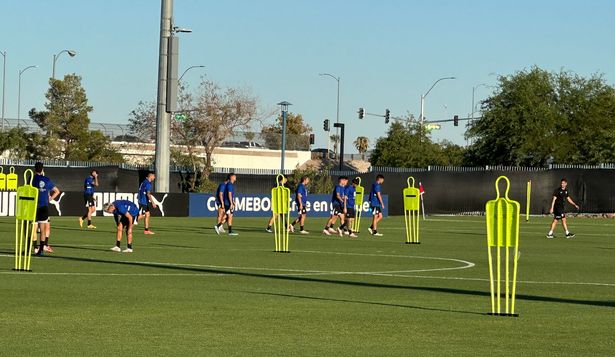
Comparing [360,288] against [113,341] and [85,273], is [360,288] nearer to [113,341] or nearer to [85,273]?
[85,273]

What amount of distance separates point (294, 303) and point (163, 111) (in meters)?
41.3

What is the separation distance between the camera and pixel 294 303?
16.0 meters

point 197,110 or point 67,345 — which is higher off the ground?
point 197,110

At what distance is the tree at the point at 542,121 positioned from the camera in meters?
85.2

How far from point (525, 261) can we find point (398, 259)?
277 cm

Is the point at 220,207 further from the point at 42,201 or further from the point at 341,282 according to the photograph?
the point at 341,282

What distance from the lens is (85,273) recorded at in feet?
68.0

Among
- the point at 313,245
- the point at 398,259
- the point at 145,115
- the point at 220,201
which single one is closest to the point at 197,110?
the point at 145,115

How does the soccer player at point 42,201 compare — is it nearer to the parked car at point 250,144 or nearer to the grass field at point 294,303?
the grass field at point 294,303

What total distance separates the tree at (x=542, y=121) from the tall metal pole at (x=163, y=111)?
117ft

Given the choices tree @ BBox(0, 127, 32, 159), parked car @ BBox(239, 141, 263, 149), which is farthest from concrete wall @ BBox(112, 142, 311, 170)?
tree @ BBox(0, 127, 32, 159)

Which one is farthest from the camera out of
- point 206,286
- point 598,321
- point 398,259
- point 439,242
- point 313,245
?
point 439,242

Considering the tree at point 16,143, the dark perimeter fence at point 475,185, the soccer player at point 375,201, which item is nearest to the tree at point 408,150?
the tree at point 16,143

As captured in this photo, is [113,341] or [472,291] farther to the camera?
[472,291]
